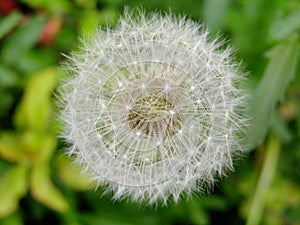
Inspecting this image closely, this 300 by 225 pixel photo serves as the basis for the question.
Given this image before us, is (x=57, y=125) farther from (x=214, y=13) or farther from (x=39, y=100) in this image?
(x=214, y=13)

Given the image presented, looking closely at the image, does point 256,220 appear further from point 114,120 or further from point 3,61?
point 3,61

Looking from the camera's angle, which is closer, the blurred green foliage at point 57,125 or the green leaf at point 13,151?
the blurred green foliage at point 57,125

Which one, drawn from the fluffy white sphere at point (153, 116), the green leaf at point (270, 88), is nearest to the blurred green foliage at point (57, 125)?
the green leaf at point (270, 88)

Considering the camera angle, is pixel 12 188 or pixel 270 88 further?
pixel 12 188

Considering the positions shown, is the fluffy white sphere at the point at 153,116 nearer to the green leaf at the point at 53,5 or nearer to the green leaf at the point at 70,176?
the green leaf at the point at 70,176

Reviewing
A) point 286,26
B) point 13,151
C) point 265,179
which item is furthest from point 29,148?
point 286,26

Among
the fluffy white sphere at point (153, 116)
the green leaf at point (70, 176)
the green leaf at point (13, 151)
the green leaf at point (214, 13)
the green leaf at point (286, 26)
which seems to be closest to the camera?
the fluffy white sphere at point (153, 116)
